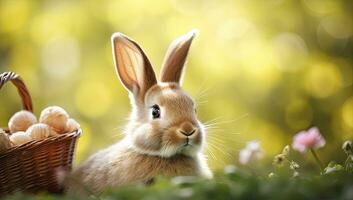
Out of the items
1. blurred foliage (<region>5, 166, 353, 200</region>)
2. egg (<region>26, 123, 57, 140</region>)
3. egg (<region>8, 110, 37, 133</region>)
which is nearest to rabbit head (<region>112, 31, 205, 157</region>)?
egg (<region>26, 123, 57, 140</region>)

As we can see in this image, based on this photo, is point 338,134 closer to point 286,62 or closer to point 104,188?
point 286,62

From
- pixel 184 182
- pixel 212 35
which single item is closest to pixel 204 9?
pixel 212 35

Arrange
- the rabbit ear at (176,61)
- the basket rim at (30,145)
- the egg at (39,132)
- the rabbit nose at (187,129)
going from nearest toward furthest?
the rabbit nose at (187,129) → the basket rim at (30,145) → the egg at (39,132) → the rabbit ear at (176,61)

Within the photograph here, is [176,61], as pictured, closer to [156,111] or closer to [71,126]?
[156,111]

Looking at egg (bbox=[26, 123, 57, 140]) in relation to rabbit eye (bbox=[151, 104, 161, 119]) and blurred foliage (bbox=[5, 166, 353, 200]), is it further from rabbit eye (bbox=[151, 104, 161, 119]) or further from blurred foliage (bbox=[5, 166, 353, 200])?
blurred foliage (bbox=[5, 166, 353, 200])

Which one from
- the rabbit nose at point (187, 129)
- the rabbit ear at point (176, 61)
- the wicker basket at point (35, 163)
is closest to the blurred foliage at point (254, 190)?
the rabbit nose at point (187, 129)

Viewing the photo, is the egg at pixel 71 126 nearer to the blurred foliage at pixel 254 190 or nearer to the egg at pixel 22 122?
the egg at pixel 22 122
